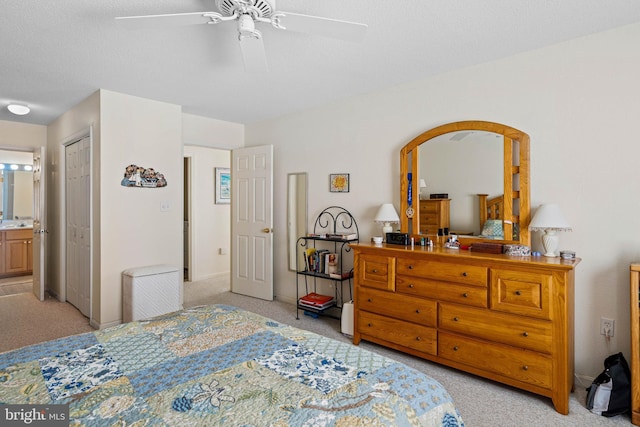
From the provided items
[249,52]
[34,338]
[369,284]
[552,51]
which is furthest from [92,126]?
[552,51]

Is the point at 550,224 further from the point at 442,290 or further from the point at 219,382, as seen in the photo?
the point at 219,382

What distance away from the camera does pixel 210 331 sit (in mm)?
1704

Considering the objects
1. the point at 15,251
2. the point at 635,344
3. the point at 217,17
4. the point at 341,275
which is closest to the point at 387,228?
the point at 341,275

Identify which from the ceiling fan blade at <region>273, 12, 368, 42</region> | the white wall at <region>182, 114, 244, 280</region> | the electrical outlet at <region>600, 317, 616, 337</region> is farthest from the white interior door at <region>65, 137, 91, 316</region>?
the electrical outlet at <region>600, 317, 616, 337</region>

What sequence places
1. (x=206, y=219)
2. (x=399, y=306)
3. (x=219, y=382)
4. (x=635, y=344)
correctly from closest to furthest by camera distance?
(x=219, y=382), (x=635, y=344), (x=399, y=306), (x=206, y=219)

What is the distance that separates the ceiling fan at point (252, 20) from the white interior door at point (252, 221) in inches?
103

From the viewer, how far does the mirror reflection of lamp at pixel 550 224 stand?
2.32 metres

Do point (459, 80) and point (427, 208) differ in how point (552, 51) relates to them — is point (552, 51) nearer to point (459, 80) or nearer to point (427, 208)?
point (459, 80)

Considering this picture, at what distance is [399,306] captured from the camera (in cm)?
281

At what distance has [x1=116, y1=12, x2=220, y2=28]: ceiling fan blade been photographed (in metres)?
1.73

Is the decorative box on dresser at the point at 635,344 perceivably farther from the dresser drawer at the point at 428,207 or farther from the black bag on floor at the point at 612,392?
the dresser drawer at the point at 428,207

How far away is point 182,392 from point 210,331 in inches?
22.1

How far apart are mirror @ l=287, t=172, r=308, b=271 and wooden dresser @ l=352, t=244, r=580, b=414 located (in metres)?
1.40

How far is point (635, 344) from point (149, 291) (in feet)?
12.6
